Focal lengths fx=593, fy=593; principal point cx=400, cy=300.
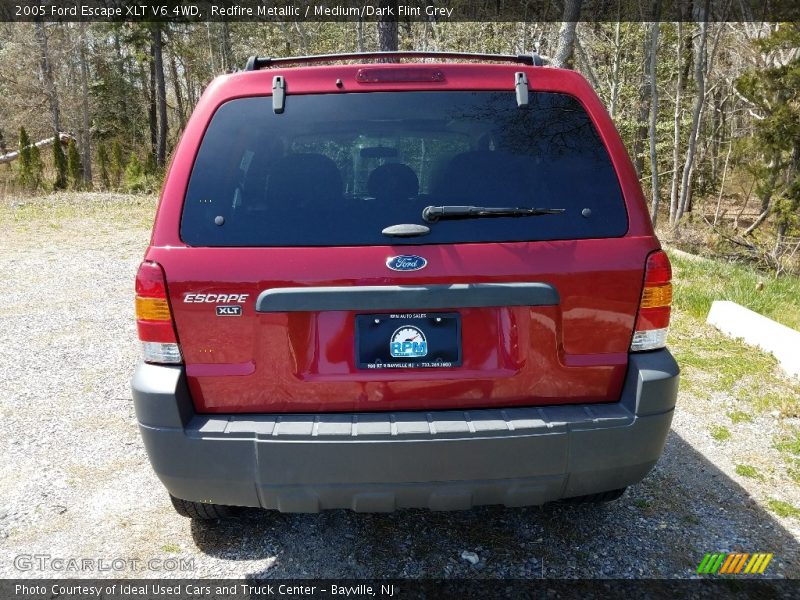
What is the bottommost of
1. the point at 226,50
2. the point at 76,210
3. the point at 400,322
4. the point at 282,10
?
the point at 76,210

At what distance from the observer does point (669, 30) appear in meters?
22.8

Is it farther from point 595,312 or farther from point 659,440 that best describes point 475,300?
point 659,440

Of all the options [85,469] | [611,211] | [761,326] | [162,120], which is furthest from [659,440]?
[162,120]

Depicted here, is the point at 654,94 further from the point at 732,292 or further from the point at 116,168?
the point at 116,168

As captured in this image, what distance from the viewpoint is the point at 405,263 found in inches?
83.8

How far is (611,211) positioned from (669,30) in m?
24.8

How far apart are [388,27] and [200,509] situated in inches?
478

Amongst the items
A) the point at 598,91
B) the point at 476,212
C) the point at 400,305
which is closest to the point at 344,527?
the point at 400,305

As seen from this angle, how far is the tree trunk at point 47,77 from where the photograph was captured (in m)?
27.6

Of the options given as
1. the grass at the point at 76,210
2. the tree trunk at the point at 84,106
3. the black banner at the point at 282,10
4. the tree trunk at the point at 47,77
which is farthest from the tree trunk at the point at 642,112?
the tree trunk at the point at 47,77

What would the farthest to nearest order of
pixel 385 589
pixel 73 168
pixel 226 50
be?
pixel 226 50 < pixel 73 168 < pixel 385 589

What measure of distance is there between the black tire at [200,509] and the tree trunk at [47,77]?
30.0 m

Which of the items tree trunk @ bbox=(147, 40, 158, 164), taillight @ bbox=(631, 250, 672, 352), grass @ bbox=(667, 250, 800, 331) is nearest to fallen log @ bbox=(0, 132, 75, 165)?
tree trunk @ bbox=(147, 40, 158, 164)

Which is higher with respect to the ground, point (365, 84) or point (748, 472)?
point (365, 84)
